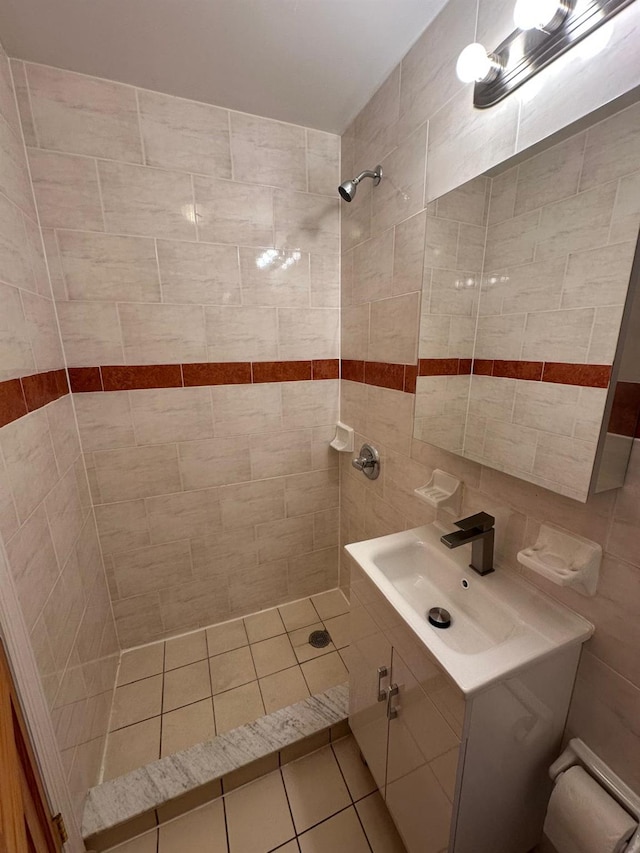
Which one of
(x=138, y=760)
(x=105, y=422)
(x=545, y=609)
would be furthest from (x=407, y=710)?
(x=105, y=422)

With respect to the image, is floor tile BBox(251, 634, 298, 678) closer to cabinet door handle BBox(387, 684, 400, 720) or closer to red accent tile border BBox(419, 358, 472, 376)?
cabinet door handle BBox(387, 684, 400, 720)

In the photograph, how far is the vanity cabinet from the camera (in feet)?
2.38

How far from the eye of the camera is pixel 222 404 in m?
1.60

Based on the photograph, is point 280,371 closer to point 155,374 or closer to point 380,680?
point 155,374

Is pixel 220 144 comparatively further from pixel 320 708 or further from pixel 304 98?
pixel 320 708

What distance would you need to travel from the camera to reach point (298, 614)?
1.91 metres

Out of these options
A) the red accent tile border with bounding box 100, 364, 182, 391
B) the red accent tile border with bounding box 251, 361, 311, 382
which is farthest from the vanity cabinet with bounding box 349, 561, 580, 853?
the red accent tile border with bounding box 100, 364, 182, 391

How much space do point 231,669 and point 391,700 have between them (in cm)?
99

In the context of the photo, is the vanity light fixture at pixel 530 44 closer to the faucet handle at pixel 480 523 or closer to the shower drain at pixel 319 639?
the faucet handle at pixel 480 523

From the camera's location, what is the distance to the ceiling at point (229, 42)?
0.96 metres

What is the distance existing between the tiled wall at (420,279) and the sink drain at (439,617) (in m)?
0.22

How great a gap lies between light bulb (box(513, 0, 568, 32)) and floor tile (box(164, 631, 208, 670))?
2423 millimetres

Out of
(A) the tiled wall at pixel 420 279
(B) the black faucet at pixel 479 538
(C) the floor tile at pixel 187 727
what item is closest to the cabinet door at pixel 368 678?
(B) the black faucet at pixel 479 538

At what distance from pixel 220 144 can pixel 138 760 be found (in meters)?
2.45
